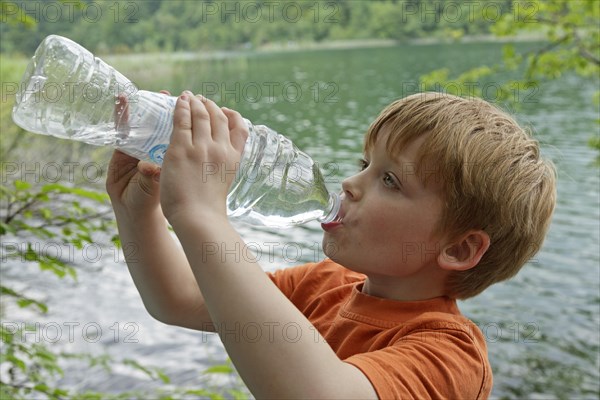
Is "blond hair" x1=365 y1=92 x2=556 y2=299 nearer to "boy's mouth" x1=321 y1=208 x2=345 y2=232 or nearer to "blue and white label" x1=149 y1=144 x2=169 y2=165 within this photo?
"boy's mouth" x1=321 y1=208 x2=345 y2=232

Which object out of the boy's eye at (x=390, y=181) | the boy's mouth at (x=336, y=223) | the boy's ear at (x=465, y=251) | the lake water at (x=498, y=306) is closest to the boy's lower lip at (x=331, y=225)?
the boy's mouth at (x=336, y=223)

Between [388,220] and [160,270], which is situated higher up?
[388,220]

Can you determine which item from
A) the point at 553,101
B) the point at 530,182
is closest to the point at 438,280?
the point at 530,182

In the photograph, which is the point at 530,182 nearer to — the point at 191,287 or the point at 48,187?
the point at 191,287

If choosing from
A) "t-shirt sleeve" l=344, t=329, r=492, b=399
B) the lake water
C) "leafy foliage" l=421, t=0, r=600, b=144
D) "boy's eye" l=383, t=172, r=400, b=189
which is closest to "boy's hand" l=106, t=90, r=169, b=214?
"boy's eye" l=383, t=172, r=400, b=189

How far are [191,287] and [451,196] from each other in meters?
0.70

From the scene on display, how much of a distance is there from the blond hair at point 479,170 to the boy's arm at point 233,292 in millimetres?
498

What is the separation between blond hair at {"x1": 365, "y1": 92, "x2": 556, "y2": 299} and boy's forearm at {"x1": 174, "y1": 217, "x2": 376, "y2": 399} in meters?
0.52

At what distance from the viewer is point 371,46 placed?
53875mm

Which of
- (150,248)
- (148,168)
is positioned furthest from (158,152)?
(150,248)

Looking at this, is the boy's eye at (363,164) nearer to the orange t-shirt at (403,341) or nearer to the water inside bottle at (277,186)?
the water inside bottle at (277,186)

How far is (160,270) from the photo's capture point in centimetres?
178

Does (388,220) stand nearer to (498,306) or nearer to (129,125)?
(129,125)

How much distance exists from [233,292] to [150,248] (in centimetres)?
61
